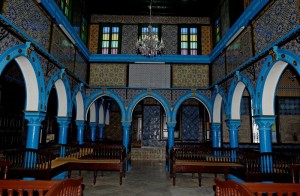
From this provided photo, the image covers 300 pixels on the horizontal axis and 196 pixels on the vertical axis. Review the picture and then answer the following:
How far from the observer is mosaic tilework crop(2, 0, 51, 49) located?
4586 millimetres

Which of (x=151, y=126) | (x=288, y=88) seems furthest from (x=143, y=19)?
(x=288, y=88)

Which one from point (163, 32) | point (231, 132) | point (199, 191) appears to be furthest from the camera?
point (163, 32)

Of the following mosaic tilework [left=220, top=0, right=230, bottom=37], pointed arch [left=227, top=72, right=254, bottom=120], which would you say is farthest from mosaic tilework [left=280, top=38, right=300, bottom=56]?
mosaic tilework [left=220, top=0, right=230, bottom=37]

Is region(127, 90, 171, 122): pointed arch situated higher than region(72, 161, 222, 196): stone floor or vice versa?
region(127, 90, 171, 122): pointed arch

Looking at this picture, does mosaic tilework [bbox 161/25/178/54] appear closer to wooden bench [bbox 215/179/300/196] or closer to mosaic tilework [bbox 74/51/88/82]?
mosaic tilework [bbox 74/51/88/82]

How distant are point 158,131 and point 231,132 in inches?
248

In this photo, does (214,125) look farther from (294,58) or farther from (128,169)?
(294,58)

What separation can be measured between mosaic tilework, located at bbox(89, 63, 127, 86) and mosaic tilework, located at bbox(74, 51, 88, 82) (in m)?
0.45

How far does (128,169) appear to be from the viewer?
8.82 metres

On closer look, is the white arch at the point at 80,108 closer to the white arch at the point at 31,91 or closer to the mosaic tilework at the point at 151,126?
the white arch at the point at 31,91

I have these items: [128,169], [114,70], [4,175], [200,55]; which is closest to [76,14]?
[114,70]

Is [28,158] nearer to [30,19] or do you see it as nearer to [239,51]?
[30,19]

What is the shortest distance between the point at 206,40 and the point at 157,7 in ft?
9.65

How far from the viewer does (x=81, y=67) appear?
9883 mm
